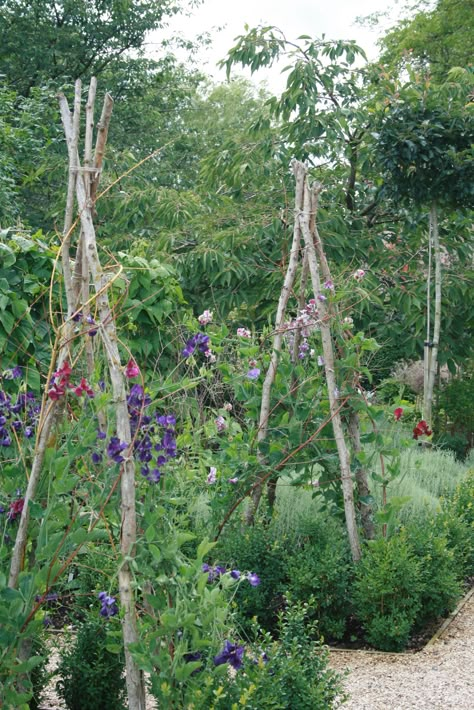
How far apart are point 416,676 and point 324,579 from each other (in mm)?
578

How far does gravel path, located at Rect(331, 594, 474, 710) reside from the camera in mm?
3070

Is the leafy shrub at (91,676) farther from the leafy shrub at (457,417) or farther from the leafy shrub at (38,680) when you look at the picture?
Answer: the leafy shrub at (457,417)

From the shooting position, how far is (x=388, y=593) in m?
3.70

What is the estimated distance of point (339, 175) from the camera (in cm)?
850

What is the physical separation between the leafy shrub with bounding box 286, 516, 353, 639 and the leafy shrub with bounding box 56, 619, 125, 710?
1.00 metres

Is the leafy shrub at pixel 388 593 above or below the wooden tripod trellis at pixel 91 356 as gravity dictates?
below

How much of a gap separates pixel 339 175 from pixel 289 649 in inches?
252

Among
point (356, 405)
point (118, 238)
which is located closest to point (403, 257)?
point (118, 238)

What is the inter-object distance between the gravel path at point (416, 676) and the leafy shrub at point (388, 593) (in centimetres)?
9

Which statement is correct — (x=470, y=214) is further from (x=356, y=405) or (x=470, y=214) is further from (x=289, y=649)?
(x=289, y=649)

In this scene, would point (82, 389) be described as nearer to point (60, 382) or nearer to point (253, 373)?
point (60, 382)

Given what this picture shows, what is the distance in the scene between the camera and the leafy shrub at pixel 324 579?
12.1 ft

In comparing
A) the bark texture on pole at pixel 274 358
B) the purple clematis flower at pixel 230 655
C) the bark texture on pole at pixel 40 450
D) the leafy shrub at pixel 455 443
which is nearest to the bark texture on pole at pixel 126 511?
the bark texture on pole at pixel 40 450

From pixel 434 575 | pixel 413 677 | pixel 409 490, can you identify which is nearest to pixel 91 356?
pixel 413 677
